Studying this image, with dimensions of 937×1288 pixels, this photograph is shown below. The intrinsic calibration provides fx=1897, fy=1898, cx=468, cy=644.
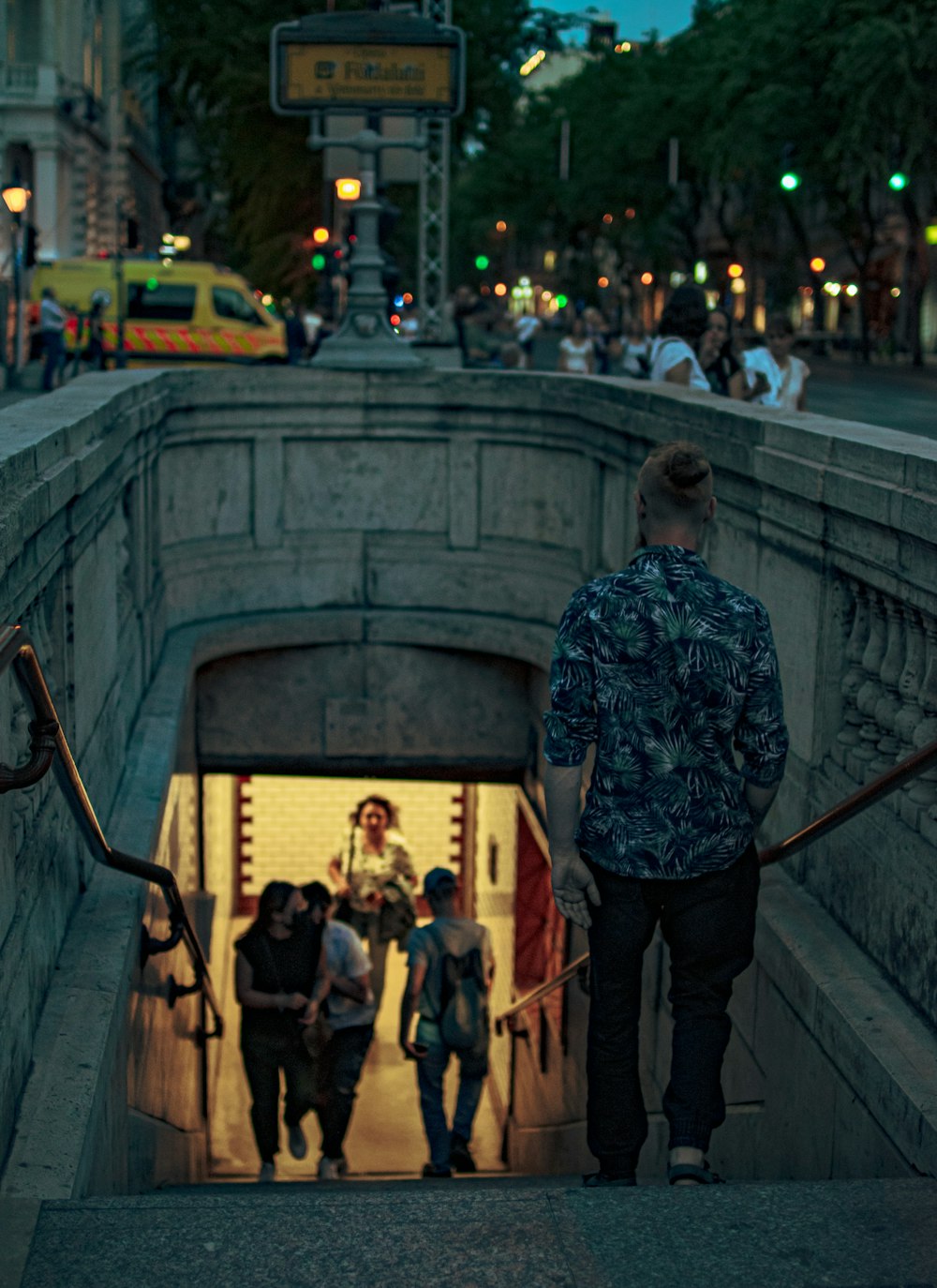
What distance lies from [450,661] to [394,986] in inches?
298

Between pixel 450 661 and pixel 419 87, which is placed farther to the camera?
pixel 419 87

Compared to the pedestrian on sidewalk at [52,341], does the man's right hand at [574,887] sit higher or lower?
lower

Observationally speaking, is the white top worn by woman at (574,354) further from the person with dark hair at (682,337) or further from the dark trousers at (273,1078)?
the dark trousers at (273,1078)

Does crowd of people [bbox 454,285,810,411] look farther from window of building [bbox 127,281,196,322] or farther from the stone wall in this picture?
window of building [bbox 127,281,196,322]

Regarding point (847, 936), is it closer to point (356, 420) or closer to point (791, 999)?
point (791, 999)

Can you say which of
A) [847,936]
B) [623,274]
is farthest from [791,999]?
[623,274]

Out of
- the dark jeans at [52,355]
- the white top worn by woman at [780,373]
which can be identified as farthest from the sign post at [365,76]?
the dark jeans at [52,355]

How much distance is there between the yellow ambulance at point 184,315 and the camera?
99.5ft

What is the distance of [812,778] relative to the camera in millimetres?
6051

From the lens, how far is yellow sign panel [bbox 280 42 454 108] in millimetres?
14305

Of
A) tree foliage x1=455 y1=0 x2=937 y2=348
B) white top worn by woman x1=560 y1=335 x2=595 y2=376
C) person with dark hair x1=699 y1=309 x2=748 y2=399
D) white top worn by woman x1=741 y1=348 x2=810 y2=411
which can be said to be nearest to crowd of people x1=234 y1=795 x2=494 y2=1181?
person with dark hair x1=699 y1=309 x2=748 y2=399

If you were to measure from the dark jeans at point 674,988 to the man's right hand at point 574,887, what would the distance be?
1.5 inches

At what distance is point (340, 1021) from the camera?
10047 mm

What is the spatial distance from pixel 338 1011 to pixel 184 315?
22.0m
